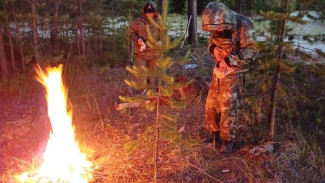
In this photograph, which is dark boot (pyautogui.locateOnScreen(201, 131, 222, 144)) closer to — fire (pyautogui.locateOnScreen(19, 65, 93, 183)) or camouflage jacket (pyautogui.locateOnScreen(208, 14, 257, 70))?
camouflage jacket (pyautogui.locateOnScreen(208, 14, 257, 70))

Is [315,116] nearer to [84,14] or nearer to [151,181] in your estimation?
[151,181]

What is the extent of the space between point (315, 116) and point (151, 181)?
3638 millimetres

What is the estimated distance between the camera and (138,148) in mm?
5391

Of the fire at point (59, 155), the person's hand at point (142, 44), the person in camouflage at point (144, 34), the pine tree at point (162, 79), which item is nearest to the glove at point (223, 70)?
the pine tree at point (162, 79)

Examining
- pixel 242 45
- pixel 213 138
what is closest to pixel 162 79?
pixel 242 45

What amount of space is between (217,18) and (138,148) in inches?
93.9

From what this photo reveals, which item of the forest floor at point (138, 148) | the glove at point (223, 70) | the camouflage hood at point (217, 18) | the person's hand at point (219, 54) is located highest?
the camouflage hood at point (217, 18)

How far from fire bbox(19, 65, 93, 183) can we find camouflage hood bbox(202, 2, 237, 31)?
2.64 metres

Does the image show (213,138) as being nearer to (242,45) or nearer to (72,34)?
(242,45)

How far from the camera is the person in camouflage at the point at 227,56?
4.50m

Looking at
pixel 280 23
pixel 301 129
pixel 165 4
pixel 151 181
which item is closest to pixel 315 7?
pixel 280 23

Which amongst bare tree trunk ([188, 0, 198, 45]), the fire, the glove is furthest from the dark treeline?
the glove

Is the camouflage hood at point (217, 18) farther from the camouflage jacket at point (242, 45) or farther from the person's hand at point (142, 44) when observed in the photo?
the person's hand at point (142, 44)

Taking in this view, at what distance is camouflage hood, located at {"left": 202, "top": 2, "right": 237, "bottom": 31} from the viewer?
175 inches
